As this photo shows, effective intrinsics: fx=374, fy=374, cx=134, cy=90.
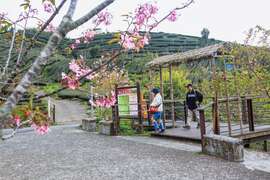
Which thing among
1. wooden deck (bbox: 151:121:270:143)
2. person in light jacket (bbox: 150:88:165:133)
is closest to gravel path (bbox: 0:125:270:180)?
wooden deck (bbox: 151:121:270:143)

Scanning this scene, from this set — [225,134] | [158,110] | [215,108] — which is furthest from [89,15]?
[158,110]

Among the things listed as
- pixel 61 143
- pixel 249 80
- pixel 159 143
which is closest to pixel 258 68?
pixel 249 80

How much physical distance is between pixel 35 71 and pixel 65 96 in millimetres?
30722

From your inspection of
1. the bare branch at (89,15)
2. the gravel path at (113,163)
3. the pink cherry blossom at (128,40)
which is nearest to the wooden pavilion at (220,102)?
the gravel path at (113,163)

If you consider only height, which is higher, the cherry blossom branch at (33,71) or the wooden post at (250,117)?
the cherry blossom branch at (33,71)

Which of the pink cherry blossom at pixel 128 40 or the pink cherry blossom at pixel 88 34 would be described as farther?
the pink cherry blossom at pixel 88 34

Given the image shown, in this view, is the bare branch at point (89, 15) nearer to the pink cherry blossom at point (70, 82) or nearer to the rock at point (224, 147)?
the pink cherry blossom at point (70, 82)

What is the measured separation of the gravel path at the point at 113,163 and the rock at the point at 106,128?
1680 millimetres

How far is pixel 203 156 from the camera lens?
876cm

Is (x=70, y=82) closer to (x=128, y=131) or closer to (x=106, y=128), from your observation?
(x=128, y=131)

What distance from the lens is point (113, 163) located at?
830cm

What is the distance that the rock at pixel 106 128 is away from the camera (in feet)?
44.8

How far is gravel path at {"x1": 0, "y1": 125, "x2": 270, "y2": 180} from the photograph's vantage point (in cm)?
710

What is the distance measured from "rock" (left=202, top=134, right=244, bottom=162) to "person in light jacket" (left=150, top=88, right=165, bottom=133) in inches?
121
